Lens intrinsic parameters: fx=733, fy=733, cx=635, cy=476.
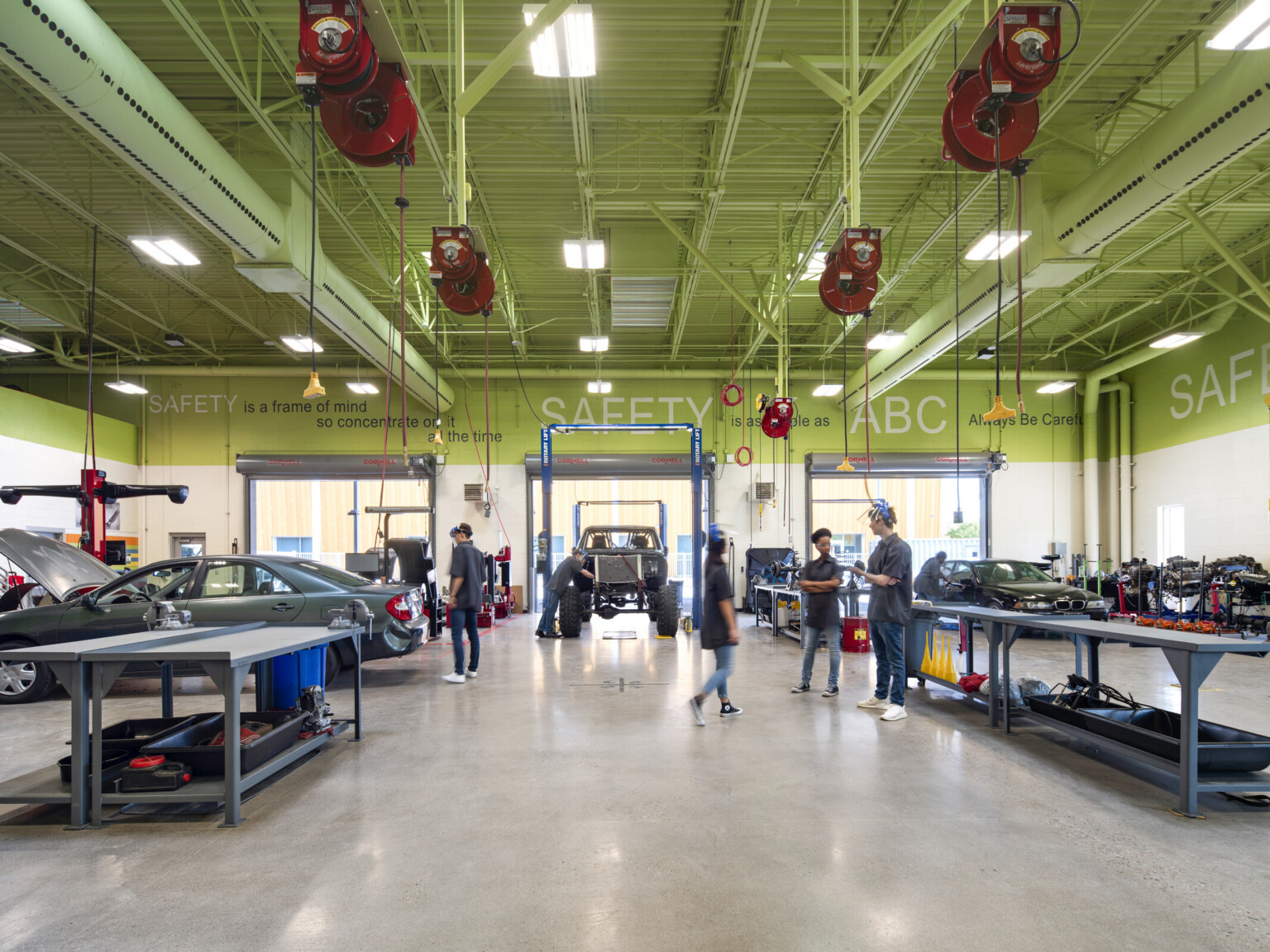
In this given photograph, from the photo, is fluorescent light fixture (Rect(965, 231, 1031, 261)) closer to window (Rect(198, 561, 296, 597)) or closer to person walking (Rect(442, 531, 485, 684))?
person walking (Rect(442, 531, 485, 684))

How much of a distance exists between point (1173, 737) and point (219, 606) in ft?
24.8

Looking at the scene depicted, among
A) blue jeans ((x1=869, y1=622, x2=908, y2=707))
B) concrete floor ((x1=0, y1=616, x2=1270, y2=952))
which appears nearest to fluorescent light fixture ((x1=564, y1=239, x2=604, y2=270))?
blue jeans ((x1=869, y1=622, x2=908, y2=707))

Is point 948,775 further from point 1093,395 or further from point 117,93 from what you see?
point 1093,395

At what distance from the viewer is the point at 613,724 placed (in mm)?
5773

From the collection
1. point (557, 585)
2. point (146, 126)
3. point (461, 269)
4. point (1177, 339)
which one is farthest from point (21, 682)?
point (1177, 339)

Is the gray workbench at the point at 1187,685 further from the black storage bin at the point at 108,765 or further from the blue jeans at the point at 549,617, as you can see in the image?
the blue jeans at the point at 549,617

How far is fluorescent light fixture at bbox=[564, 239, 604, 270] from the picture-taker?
9.08 metres

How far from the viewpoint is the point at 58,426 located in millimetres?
13602

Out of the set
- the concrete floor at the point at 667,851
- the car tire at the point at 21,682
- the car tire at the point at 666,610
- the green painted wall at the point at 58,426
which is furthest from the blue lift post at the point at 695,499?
the green painted wall at the point at 58,426

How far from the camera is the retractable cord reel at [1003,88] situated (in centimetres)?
404

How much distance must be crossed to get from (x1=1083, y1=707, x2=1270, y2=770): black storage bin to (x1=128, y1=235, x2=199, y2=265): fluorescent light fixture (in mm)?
10384

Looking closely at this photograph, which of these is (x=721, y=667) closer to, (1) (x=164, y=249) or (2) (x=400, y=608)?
(2) (x=400, y=608)

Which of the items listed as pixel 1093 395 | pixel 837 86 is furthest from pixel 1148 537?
pixel 837 86

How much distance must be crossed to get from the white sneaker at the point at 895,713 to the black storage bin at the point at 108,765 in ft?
16.9
